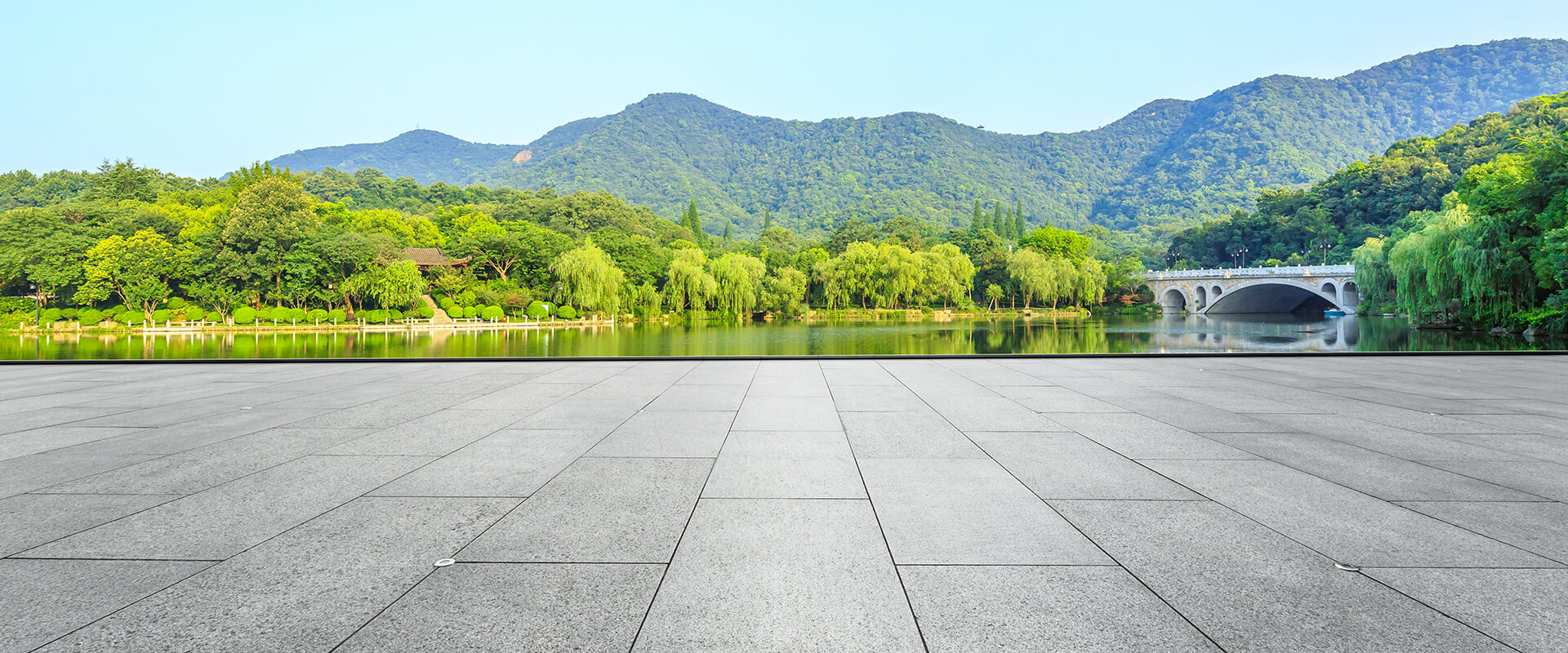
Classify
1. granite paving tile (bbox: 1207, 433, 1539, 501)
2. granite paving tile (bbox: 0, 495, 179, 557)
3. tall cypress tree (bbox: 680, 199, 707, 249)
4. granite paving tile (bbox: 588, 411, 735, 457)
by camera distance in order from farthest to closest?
tall cypress tree (bbox: 680, 199, 707, 249)
granite paving tile (bbox: 588, 411, 735, 457)
granite paving tile (bbox: 1207, 433, 1539, 501)
granite paving tile (bbox: 0, 495, 179, 557)

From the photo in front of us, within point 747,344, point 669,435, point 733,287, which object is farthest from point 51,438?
point 733,287

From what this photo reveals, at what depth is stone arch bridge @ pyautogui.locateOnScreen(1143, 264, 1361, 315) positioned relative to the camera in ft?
188

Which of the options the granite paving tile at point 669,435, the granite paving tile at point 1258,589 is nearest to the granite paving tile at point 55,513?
the granite paving tile at point 669,435

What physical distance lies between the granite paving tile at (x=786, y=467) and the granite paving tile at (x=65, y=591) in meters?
2.18

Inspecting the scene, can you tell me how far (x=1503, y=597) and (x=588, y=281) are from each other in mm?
44825

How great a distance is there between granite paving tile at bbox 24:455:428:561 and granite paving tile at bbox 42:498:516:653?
19 centimetres

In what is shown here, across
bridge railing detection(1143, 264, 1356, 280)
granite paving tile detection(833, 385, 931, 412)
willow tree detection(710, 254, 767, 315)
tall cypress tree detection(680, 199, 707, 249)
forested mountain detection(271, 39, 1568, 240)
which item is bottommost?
granite paving tile detection(833, 385, 931, 412)

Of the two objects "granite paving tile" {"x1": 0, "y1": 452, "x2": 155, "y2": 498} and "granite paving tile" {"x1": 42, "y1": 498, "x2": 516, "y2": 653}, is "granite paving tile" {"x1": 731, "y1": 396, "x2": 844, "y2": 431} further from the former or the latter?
"granite paving tile" {"x1": 0, "y1": 452, "x2": 155, "y2": 498}

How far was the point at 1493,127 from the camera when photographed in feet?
207

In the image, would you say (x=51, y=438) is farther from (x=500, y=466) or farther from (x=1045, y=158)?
(x=1045, y=158)

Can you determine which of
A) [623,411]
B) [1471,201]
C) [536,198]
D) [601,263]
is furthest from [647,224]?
[623,411]

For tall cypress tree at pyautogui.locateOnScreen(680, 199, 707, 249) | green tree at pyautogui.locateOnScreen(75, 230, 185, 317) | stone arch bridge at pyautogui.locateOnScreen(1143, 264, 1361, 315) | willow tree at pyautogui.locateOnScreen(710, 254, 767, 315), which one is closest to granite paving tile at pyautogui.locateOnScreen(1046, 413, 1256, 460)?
willow tree at pyautogui.locateOnScreen(710, 254, 767, 315)

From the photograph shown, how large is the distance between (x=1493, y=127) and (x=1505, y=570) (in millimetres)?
89653

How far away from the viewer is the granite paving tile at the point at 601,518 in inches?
107
